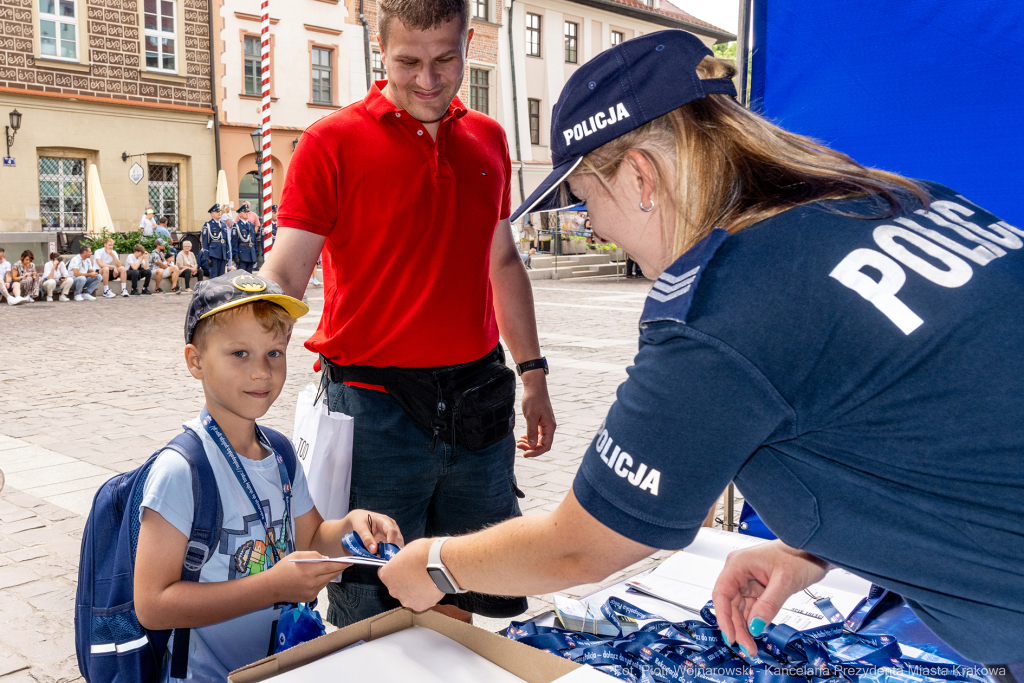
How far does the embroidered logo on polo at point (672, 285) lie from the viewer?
1.10 m

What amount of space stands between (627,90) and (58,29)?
2510 centimetres

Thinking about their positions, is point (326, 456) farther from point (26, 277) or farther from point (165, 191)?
point (165, 191)

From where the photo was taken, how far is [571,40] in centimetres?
3462

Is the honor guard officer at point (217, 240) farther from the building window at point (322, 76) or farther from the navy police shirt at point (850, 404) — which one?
the navy police shirt at point (850, 404)

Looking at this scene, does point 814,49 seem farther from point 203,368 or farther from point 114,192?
point 114,192

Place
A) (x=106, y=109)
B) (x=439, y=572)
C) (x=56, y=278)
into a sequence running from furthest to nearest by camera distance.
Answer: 1. (x=106, y=109)
2. (x=56, y=278)
3. (x=439, y=572)

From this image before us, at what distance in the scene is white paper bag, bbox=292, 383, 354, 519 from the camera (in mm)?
2227

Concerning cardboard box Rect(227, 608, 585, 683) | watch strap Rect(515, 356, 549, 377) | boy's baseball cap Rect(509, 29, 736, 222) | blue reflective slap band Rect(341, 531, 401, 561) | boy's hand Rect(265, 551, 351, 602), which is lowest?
cardboard box Rect(227, 608, 585, 683)

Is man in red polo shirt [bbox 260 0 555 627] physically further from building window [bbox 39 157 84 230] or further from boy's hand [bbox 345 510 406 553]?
building window [bbox 39 157 84 230]

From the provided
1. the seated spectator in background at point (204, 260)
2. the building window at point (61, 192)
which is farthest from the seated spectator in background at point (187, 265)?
the building window at point (61, 192)

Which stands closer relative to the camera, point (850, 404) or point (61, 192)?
point (850, 404)

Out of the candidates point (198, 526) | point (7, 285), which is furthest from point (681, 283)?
point (7, 285)

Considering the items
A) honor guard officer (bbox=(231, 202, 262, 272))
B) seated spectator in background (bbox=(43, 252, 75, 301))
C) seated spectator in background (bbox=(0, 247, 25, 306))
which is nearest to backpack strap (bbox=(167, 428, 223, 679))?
seated spectator in background (bbox=(0, 247, 25, 306))

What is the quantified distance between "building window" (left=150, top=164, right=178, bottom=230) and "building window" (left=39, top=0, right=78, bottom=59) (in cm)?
347
